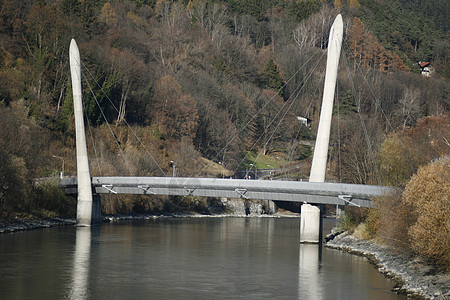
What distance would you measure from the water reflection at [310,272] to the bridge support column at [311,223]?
537mm

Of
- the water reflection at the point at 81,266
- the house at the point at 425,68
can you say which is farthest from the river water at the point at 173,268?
Answer: the house at the point at 425,68

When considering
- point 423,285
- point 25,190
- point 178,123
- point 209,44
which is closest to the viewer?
point 423,285

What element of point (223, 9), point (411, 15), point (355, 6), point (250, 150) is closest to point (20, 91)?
point (250, 150)

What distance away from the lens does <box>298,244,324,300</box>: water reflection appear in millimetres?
34406

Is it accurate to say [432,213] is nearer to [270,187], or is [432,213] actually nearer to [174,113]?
[270,187]

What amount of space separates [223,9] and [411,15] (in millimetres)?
61248

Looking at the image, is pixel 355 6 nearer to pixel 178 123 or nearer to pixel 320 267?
pixel 178 123

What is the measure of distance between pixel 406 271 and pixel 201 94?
72.8 metres

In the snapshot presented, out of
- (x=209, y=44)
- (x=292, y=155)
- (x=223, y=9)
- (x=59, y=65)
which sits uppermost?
(x=223, y=9)

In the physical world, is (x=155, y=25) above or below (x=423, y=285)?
above

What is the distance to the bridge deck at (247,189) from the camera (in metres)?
49.6

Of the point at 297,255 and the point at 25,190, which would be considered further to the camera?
the point at 25,190

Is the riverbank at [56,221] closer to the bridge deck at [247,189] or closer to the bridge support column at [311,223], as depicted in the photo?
the bridge deck at [247,189]

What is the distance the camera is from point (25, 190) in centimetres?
5722
